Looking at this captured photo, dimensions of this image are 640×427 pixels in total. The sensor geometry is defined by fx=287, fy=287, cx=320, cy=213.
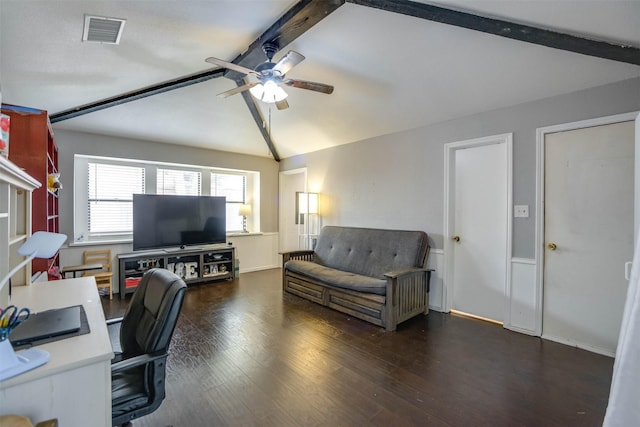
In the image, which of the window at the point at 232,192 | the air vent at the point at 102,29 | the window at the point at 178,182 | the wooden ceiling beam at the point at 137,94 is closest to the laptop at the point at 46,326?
the air vent at the point at 102,29

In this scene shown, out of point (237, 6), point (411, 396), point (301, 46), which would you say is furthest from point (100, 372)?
point (301, 46)

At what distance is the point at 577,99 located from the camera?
2678 mm

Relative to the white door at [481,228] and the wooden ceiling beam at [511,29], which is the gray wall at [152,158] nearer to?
the white door at [481,228]

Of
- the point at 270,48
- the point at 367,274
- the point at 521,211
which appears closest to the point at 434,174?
the point at 521,211

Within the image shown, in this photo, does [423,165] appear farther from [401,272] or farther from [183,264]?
[183,264]

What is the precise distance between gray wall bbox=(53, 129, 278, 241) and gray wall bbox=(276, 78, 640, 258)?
0.72m

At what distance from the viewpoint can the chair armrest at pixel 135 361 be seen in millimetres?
1229

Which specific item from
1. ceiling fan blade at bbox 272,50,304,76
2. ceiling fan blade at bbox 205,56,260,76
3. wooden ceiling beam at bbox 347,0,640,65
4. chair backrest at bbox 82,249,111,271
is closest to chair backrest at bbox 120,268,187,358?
ceiling fan blade at bbox 205,56,260,76

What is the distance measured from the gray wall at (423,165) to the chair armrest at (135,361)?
126 inches

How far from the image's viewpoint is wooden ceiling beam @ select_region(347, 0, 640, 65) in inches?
81.8

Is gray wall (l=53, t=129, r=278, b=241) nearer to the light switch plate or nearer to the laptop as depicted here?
the laptop

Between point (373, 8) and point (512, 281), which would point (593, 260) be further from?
point (373, 8)

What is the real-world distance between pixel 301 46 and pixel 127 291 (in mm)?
4076

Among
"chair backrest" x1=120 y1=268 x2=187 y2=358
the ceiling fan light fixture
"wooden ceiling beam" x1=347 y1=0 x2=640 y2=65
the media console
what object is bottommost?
the media console
